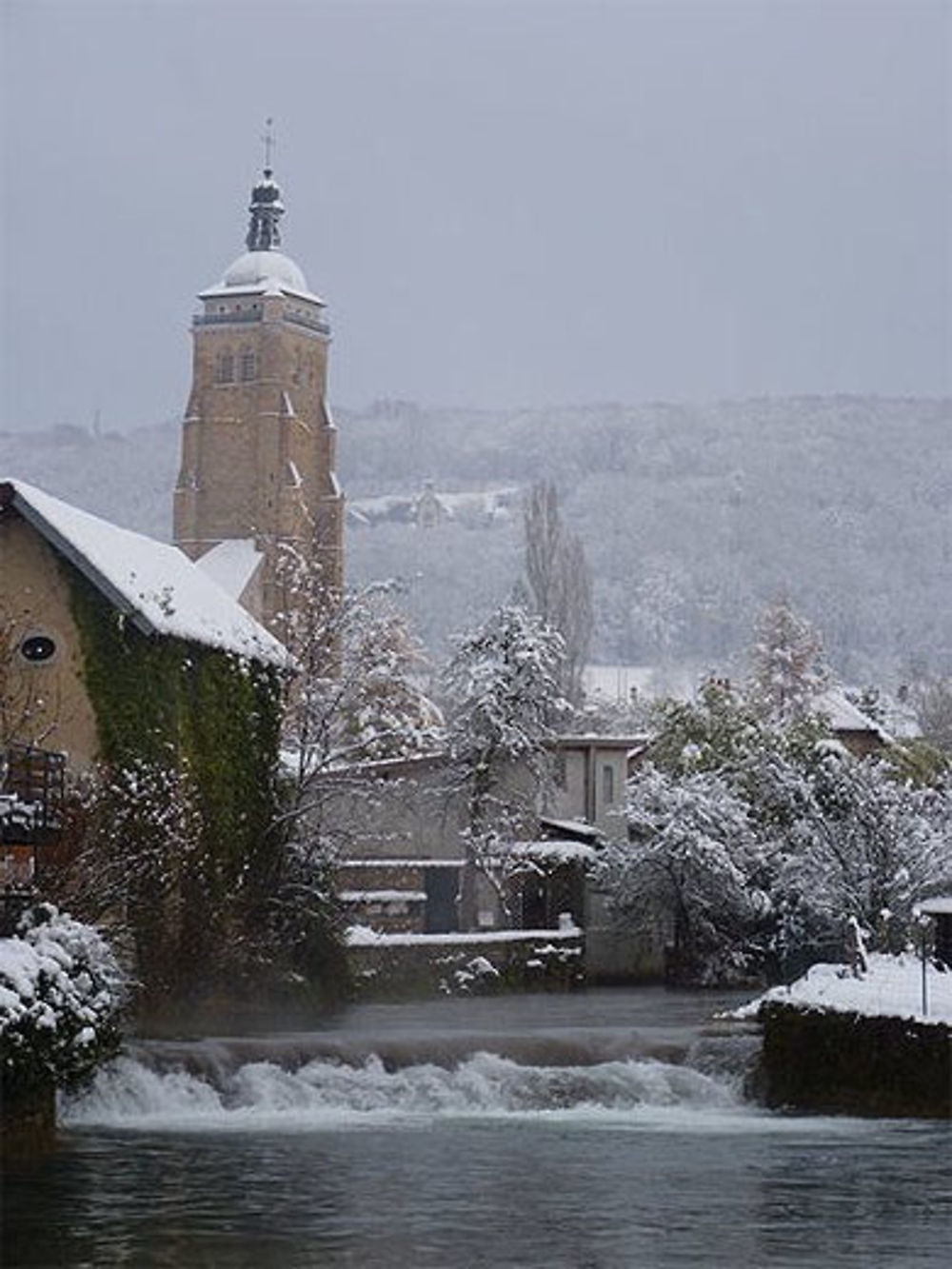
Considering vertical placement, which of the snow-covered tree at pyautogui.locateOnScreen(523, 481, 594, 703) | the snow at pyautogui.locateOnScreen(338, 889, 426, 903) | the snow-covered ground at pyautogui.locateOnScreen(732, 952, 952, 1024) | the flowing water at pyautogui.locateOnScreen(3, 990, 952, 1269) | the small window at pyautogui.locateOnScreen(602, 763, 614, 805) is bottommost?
the flowing water at pyautogui.locateOnScreen(3, 990, 952, 1269)

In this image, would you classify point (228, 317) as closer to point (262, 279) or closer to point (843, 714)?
point (262, 279)

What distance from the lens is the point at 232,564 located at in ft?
371

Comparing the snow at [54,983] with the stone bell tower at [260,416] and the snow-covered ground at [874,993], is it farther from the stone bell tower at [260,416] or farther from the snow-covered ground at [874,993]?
the stone bell tower at [260,416]

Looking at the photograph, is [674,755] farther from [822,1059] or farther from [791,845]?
[822,1059]

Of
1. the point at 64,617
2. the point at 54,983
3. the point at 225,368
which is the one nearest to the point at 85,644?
the point at 64,617

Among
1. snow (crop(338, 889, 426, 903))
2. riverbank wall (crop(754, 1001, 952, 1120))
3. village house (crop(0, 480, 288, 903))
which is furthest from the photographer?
snow (crop(338, 889, 426, 903))

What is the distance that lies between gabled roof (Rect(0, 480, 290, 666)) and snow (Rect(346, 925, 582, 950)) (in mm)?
6458

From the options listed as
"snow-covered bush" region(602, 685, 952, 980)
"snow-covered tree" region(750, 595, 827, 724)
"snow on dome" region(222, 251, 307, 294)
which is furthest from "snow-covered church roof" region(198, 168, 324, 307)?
"snow-covered bush" region(602, 685, 952, 980)

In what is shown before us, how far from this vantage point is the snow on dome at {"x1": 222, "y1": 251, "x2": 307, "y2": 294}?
127750 mm

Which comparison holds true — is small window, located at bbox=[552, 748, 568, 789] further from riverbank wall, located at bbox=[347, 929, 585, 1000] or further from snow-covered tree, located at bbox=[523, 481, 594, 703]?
snow-covered tree, located at bbox=[523, 481, 594, 703]

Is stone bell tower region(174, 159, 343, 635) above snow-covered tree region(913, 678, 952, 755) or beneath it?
above

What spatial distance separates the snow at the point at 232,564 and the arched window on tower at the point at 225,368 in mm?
12925

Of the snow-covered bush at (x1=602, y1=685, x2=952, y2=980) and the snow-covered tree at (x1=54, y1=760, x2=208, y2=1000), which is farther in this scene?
the snow-covered bush at (x1=602, y1=685, x2=952, y2=980)

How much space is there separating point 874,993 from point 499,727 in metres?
23.9
